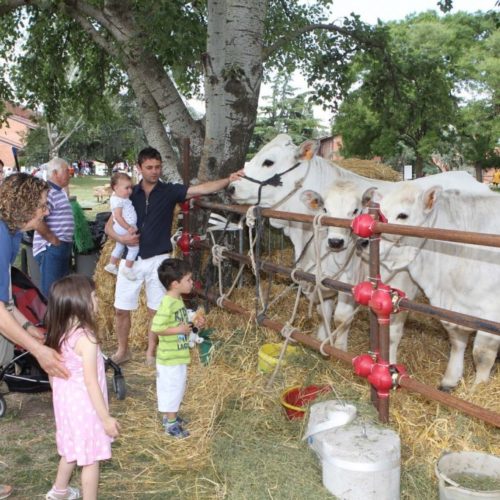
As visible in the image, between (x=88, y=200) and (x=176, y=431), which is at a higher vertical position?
(x=88, y=200)

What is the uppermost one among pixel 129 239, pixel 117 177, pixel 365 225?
pixel 117 177

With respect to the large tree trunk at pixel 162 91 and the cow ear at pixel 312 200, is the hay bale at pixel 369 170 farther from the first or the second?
the cow ear at pixel 312 200

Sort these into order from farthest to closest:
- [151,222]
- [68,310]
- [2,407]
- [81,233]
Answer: [81,233], [151,222], [2,407], [68,310]

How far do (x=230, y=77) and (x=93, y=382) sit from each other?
4.60 m

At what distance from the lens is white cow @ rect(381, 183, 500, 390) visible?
167 inches

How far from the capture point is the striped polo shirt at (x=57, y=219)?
20.5 feet

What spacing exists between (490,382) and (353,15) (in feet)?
23.1

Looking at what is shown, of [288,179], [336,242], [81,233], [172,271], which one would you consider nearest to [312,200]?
[288,179]

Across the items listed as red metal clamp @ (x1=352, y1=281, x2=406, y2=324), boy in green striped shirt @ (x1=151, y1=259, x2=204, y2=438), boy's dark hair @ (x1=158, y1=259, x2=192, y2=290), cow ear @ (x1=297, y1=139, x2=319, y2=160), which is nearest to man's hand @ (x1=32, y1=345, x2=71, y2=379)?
boy in green striped shirt @ (x1=151, y1=259, x2=204, y2=438)

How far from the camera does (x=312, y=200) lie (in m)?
4.95

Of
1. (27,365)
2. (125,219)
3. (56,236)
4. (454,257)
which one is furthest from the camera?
(56,236)

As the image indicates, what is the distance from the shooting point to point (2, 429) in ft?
14.5

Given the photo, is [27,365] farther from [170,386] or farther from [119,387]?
[170,386]

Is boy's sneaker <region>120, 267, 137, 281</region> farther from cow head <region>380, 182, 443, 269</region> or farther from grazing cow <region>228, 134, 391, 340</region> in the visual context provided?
cow head <region>380, 182, 443, 269</region>
